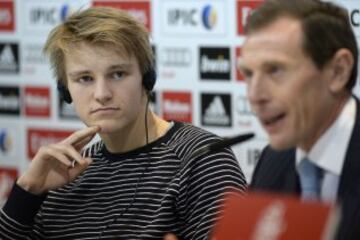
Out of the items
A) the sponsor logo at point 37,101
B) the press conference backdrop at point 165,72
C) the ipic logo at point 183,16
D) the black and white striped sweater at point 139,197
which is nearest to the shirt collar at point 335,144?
the black and white striped sweater at point 139,197

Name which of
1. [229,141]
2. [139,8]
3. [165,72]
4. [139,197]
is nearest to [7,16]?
[139,8]

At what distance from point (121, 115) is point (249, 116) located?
1.11m

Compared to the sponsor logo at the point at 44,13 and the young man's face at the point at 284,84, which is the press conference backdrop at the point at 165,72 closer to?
the sponsor logo at the point at 44,13

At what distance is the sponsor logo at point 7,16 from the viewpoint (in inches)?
138

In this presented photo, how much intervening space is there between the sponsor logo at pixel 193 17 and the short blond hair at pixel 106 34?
106 cm

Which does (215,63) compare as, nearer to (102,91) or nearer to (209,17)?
(209,17)

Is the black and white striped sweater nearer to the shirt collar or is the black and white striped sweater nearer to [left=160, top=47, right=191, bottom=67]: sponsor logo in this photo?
the shirt collar

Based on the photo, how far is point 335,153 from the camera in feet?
3.93

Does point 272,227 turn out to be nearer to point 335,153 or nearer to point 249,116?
point 335,153

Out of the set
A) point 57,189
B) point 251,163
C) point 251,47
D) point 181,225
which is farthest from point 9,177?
point 251,47

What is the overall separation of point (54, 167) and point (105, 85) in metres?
0.23

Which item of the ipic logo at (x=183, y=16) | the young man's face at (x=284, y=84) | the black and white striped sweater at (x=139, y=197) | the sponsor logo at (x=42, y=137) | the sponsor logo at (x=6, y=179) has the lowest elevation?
the sponsor logo at (x=6, y=179)

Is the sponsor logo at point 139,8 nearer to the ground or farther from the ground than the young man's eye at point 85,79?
nearer to the ground

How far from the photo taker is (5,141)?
363 centimetres
